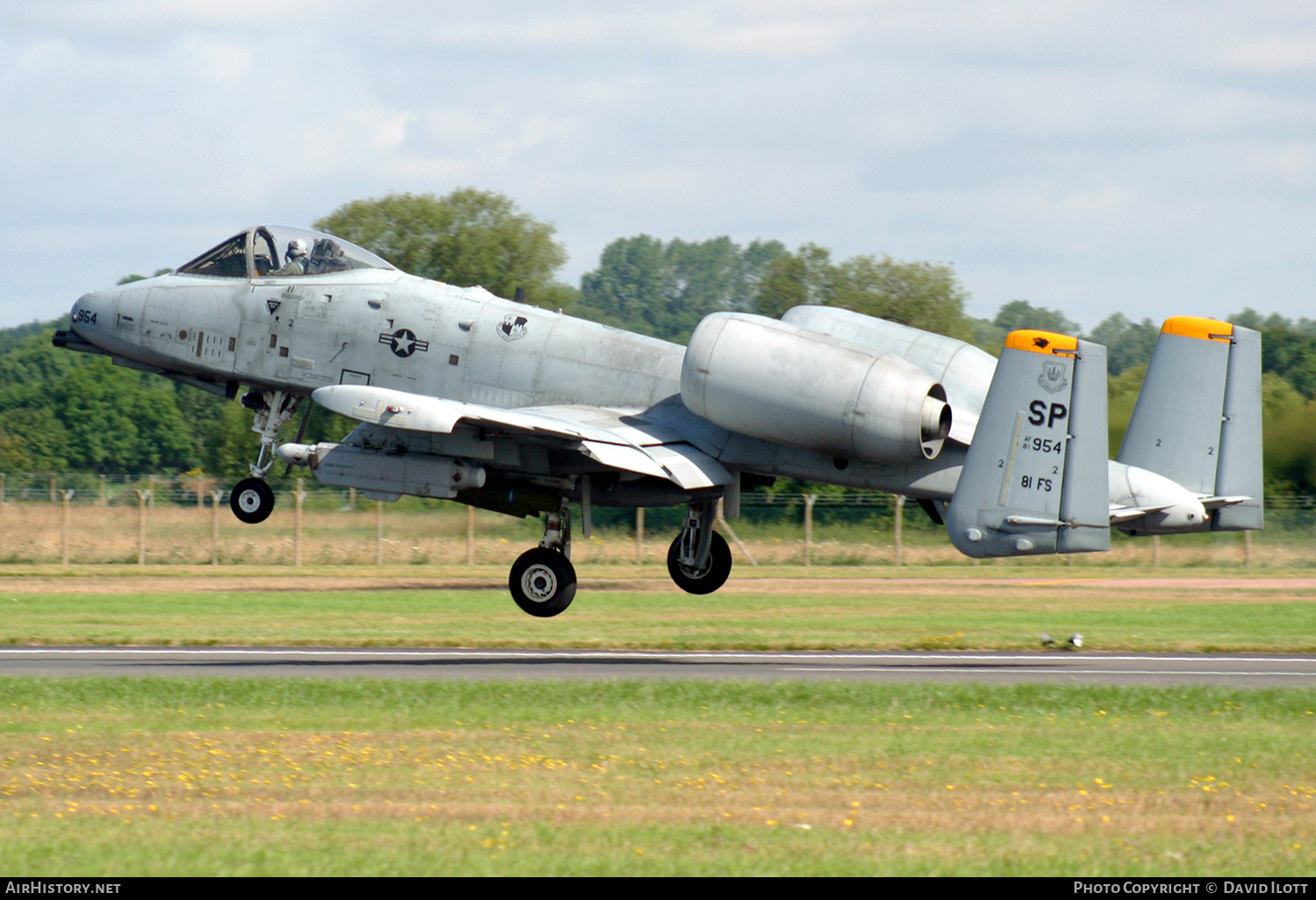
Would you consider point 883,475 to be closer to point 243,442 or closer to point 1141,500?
point 1141,500

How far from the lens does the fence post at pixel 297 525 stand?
44281mm

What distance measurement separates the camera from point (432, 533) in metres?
43.7

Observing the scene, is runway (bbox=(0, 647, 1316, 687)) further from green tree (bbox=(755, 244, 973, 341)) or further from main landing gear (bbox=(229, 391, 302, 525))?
green tree (bbox=(755, 244, 973, 341))

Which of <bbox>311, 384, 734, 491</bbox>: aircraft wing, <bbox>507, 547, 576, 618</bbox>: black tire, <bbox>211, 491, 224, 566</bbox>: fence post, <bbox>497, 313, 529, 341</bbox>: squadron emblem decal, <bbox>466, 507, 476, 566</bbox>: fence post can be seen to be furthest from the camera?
<bbox>211, 491, 224, 566</bbox>: fence post

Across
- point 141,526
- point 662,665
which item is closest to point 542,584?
point 662,665

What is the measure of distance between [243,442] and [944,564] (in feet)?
94.9

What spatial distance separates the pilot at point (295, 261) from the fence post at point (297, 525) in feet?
77.5

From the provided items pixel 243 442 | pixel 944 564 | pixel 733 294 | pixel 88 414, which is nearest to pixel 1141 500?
pixel 944 564

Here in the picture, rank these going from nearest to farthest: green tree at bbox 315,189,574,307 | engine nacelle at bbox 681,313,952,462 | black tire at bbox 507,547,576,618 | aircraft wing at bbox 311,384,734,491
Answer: aircraft wing at bbox 311,384,734,491 < engine nacelle at bbox 681,313,952,462 < black tire at bbox 507,547,576,618 < green tree at bbox 315,189,574,307

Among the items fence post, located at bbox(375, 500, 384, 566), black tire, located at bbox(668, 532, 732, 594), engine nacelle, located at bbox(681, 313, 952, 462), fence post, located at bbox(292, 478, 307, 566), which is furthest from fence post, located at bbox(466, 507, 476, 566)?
engine nacelle, located at bbox(681, 313, 952, 462)

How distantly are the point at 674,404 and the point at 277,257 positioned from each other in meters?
6.13

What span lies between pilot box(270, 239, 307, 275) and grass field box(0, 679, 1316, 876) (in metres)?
6.55

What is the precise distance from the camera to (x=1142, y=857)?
31.4 ft

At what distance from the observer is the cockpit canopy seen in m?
21.5
